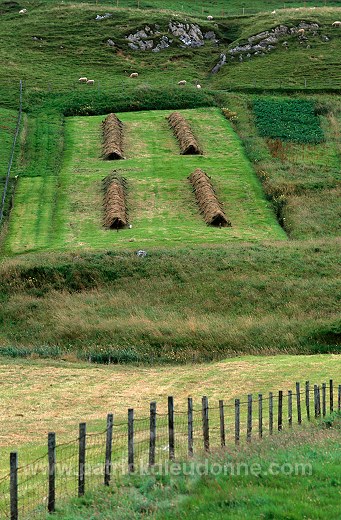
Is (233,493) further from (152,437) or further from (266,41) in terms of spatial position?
(266,41)

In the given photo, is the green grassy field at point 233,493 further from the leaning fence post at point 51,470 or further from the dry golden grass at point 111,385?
the dry golden grass at point 111,385

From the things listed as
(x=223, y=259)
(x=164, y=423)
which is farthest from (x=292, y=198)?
(x=164, y=423)

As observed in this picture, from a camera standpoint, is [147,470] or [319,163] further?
[319,163]

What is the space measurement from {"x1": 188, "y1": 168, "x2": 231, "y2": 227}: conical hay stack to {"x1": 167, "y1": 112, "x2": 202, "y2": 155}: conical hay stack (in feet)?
19.4

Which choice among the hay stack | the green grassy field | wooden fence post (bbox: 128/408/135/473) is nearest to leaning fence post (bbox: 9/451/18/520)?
the green grassy field

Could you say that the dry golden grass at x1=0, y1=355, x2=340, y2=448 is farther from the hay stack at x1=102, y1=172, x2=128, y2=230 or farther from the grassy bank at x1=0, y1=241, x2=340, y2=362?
the hay stack at x1=102, y1=172, x2=128, y2=230

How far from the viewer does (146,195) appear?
226 feet

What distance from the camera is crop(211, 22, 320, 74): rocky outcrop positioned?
11438 centimetres

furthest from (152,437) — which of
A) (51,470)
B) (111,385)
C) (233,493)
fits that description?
(111,385)

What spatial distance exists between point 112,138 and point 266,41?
43537 millimetres

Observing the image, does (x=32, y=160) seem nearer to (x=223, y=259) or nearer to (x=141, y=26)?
(x=223, y=259)

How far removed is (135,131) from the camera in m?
85.1

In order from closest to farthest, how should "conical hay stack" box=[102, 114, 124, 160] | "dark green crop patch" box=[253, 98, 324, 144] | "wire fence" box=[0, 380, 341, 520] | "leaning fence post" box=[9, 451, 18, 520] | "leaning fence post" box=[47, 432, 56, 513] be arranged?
"leaning fence post" box=[9, 451, 18, 520] → "leaning fence post" box=[47, 432, 56, 513] → "wire fence" box=[0, 380, 341, 520] → "conical hay stack" box=[102, 114, 124, 160] → "dark green crop patch" box=[253, 98, 324, 144]

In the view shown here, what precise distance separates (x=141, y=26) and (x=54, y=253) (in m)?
70.6
